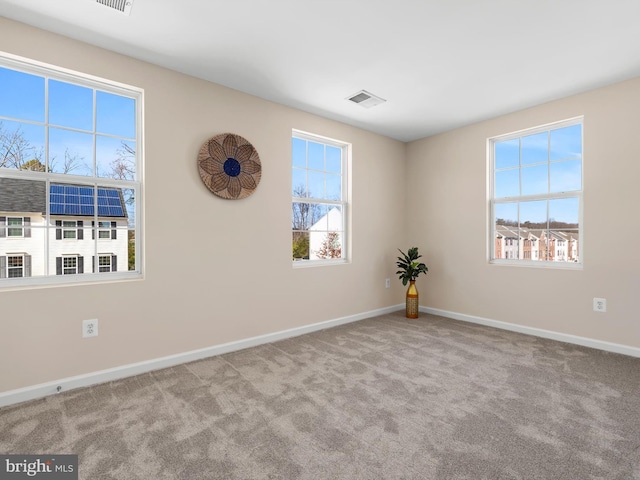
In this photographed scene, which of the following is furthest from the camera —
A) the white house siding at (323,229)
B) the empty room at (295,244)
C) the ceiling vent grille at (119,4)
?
the white house siding at (323,229)

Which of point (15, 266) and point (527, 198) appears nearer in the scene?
point (15, 266)

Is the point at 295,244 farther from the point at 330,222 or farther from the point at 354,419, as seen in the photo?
the point at 354,419

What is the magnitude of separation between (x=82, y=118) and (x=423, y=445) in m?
3.29

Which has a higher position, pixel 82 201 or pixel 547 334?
pixel 82 201

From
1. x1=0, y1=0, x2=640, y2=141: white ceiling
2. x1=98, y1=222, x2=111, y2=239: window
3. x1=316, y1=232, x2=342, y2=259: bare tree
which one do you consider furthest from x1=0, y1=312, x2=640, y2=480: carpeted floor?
x1=0, y1=0, x2=640, y2=141: white ceiling

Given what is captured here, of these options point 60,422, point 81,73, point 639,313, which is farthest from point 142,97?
point 639,313

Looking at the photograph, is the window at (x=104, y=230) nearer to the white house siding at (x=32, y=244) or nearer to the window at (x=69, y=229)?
the window at (x=69, y=229)

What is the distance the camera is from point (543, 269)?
3.60 m


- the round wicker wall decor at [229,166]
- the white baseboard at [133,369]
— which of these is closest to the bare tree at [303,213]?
the round wicker wall decor at [229,166]

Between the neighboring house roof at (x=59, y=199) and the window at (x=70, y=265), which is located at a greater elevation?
the neighboring house roof at (x=59, y=199)

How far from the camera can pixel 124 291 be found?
2.60 m

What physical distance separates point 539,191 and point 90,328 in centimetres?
462

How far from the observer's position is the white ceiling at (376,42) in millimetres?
2107

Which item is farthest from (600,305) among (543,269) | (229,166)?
(229,166)
